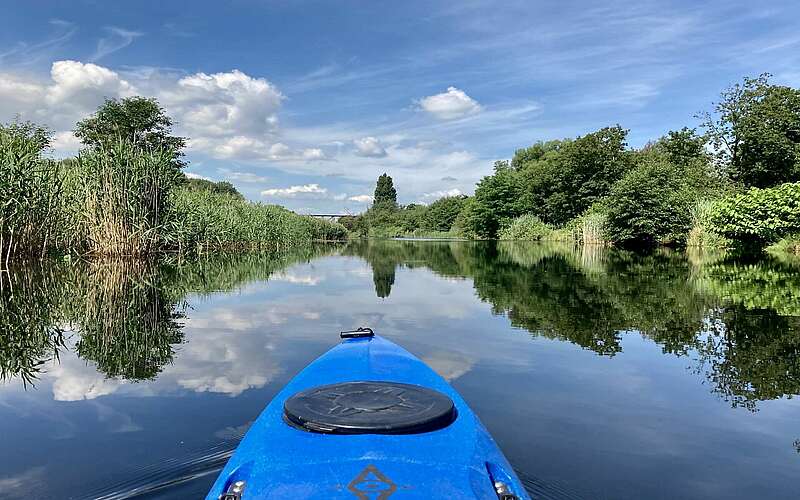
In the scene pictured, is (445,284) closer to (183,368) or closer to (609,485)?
(183,368)

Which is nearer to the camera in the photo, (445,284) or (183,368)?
(183,368)

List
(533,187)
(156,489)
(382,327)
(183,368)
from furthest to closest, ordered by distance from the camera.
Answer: (533,187), (382,327), (183,368), (156,489)

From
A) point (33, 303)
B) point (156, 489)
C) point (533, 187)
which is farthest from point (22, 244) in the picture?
point (533, 187)

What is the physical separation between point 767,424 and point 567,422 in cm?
127

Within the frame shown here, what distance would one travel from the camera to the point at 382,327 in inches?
254

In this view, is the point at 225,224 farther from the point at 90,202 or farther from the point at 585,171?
the point at 585,171

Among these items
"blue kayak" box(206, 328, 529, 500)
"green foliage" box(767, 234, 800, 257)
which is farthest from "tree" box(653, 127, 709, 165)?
"blue kayak" box(206, 328, 529, 500)

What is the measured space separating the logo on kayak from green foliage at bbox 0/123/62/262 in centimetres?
1063

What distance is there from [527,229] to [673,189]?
14.7 m

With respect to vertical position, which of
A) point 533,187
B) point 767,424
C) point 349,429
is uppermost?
point 533,187

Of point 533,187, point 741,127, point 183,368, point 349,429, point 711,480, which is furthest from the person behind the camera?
point 533,187

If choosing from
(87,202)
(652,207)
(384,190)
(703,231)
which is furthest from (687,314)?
(384,190)

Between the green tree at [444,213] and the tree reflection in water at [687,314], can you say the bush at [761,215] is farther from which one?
the green tree at [444,213]

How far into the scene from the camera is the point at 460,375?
439cm
